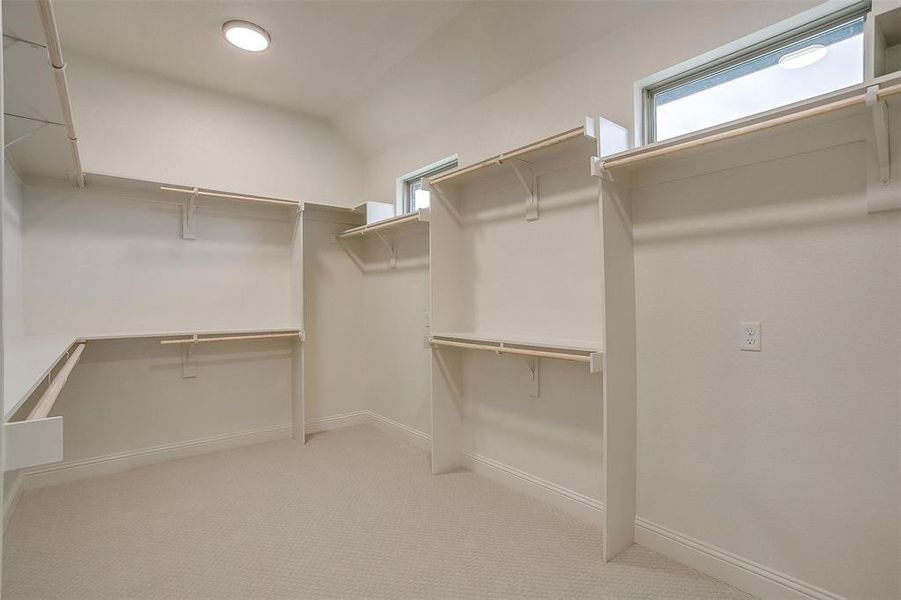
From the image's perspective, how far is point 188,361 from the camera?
3537mm

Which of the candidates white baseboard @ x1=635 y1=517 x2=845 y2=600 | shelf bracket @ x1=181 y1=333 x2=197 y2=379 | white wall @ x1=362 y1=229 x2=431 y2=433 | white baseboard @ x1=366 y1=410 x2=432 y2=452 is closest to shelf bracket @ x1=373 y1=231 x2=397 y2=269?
white wall @ x1=362 y1=229 x2=431 y2=433

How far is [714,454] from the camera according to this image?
203cm

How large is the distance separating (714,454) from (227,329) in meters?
3.47

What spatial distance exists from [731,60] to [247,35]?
2.80 metres

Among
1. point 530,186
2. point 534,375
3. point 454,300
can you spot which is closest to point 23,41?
point 530,186

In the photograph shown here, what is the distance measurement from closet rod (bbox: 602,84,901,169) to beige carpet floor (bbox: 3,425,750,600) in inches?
72.5

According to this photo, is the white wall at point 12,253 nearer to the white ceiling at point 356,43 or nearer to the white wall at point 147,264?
the white wall at point 147,264

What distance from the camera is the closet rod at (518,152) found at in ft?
7.27

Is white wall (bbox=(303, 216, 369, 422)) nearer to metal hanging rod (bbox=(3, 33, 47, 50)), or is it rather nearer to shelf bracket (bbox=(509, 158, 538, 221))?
shelf bracket (bbox=(509, 158, 538, 221))

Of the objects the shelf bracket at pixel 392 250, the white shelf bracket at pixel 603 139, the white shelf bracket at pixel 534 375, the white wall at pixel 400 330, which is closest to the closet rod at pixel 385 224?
the shelf bracket at pixel 392 250

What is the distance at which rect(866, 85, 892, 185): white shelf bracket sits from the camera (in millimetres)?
1408

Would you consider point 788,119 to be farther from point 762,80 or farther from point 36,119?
point 36,119

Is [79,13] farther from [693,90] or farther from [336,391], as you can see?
[693,90]

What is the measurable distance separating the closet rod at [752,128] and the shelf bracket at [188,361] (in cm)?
327
